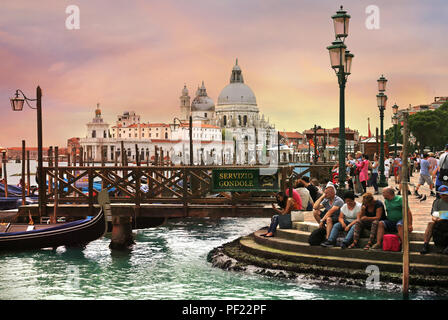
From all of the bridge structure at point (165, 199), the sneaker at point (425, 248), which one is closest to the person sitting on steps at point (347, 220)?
the sneaker at point (425, 248)

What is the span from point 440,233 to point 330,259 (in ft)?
5.60

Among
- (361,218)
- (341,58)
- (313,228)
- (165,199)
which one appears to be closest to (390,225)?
(361,218)

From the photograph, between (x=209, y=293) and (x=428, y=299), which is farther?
(x=209, y=293)

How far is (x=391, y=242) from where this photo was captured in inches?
A: 375

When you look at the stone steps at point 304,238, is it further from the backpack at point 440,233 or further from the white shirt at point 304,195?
the white shirt at point 304,195

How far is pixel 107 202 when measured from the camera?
47.0 feet

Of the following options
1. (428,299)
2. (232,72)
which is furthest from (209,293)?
(232,72)

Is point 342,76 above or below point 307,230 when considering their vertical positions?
above

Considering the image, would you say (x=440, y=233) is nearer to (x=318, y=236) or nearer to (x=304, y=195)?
(x=318, y=236)

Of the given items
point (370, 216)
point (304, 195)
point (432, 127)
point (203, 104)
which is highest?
point (203, 104)

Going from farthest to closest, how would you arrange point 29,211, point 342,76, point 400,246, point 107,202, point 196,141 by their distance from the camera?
point 196,141, point 29,211, point 107,202, point 342,76, point 400,246

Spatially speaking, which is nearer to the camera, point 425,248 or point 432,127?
point 425,248

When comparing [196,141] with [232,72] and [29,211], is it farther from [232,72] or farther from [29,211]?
[29,211]
